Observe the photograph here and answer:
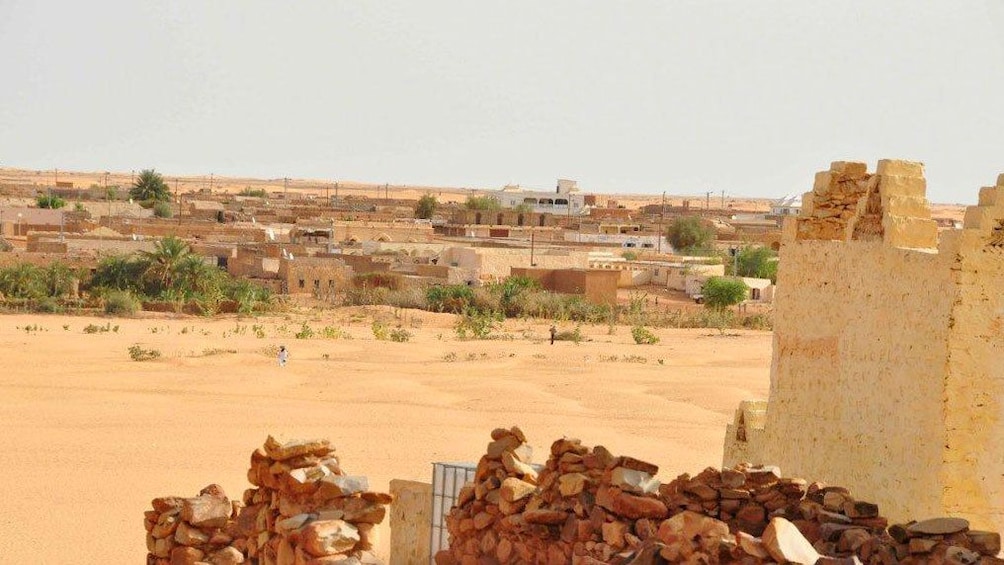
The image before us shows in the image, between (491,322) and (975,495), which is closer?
(975,495)

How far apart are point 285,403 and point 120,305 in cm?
1384

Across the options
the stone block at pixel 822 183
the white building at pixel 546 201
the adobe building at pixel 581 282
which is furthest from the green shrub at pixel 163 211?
the stone block at pixel 822 183

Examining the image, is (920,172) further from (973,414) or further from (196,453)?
(196,453)

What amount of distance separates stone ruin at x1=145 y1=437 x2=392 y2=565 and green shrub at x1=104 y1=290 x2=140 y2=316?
28467 mm

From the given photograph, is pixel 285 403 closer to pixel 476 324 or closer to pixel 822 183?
pixel 476 324

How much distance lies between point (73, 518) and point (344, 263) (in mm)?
27411

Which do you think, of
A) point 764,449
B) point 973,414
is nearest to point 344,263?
point 764,449

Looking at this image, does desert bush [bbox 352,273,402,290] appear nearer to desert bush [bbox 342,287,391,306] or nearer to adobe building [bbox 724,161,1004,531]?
desert bush [bbox 342,287,391,306]

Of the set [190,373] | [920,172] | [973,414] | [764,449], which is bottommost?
[190,373]

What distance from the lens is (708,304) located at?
135ft

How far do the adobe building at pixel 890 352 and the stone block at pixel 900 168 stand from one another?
1 centimetres

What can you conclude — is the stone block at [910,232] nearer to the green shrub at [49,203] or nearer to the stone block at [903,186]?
the stone block at [903,186]

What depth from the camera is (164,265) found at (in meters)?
40.0

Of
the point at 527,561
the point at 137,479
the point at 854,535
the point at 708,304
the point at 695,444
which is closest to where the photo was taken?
the point at 854,535
